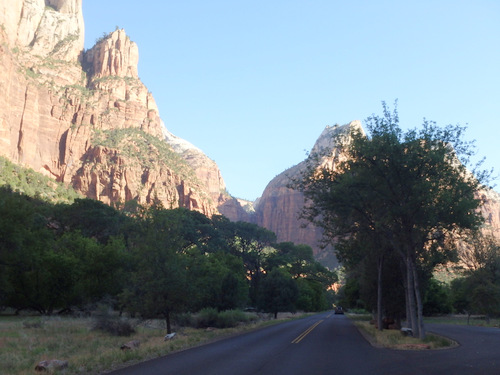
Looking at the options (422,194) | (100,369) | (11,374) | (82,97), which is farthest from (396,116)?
(82,97)

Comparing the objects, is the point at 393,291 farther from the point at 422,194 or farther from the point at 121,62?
the point at 121,62

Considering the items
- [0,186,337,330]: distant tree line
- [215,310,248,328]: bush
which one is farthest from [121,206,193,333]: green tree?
[215,310,248,328]: bush

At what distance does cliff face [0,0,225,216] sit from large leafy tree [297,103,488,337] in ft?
357

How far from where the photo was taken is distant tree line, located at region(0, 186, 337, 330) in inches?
1157

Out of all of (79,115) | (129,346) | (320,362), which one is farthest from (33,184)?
(320,362)

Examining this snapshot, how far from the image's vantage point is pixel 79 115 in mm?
152750

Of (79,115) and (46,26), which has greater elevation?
(46,26)

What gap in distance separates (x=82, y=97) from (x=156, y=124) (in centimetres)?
3375

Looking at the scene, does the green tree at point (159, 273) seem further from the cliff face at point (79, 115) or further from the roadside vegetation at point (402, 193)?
the cliff face at point (79, 115)

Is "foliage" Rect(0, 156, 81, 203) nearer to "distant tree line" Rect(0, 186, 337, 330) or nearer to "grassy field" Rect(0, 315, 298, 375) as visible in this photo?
"distant tree line" Rect(0, 186, 337, 330)

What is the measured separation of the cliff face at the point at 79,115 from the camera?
13162 cm

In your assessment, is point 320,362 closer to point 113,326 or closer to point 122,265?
point 113,326

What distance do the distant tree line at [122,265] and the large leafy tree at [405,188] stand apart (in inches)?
390

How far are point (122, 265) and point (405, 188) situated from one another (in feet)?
115
